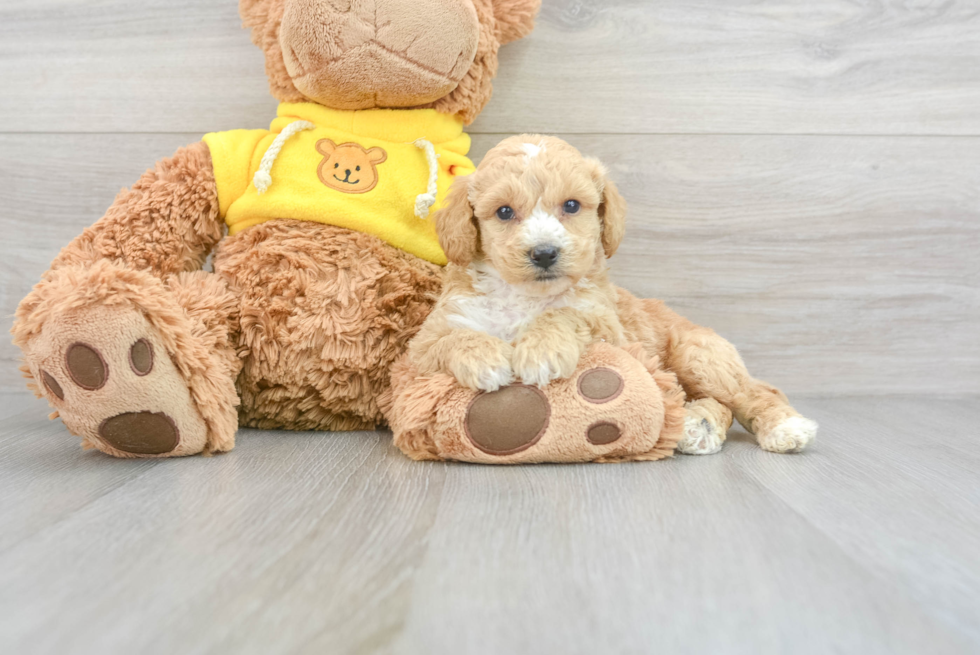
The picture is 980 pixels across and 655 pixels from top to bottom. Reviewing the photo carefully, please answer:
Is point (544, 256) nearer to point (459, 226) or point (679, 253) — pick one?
point (459, 226)

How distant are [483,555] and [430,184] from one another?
78cm

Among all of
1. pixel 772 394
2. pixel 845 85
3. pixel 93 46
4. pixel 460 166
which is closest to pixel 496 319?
pixel 460 166

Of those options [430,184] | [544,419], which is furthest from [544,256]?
[430,184]

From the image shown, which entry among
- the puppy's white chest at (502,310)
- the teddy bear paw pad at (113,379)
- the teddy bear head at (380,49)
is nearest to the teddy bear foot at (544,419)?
the puppy's white chest at (502,310)

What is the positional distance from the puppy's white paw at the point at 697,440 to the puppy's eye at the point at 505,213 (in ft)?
1.52

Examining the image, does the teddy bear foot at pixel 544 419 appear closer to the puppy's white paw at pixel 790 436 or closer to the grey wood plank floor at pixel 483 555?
the grey wood plank floor at pixel 483 555

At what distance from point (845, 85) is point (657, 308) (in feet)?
2.54

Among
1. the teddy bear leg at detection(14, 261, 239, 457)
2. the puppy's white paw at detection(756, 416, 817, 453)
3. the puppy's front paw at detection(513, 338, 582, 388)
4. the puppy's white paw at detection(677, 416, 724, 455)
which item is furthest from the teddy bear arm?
the puppy's white paw at detection(756, 416, 817, 453)

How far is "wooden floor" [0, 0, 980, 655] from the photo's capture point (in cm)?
84

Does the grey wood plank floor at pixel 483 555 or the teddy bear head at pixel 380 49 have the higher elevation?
the teddy bear head at pixel 380 49

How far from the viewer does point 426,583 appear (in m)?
0.68

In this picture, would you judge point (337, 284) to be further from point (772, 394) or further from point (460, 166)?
point (772, 394)

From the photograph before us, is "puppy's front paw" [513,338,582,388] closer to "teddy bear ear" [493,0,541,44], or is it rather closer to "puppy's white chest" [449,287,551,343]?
"puppy's white chest" [449,287,551,343]

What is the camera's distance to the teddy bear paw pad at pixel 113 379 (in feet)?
3.37
